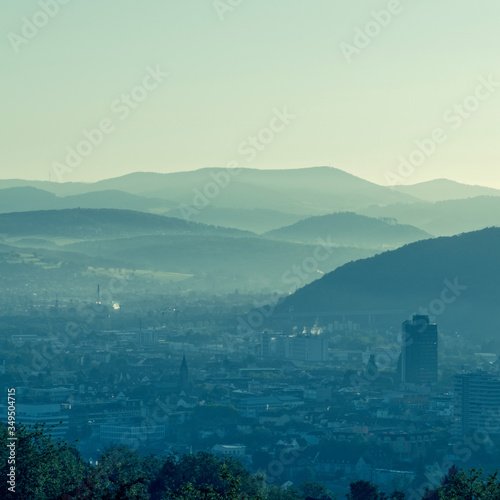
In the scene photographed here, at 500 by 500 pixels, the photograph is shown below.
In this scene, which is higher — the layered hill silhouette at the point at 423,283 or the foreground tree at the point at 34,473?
the layered hill silhouette at the point at 423,283

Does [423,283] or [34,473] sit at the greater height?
[423,283]

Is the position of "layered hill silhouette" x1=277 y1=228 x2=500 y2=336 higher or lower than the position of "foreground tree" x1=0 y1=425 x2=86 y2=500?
higher

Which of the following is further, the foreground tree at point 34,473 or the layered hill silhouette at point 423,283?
the layered hill silhouette at point 423,283

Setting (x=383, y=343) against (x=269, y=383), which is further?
(x=383, y=343)

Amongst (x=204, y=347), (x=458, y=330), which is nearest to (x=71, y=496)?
(x=204, y=347)

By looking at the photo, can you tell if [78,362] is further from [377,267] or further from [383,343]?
[377,267]

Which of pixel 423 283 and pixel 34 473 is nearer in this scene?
pixel 34 473

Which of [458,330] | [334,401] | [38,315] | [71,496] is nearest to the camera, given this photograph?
[71,496]

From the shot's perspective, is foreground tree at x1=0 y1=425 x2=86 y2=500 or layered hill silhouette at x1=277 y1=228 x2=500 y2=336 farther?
layered hill silhouette at x1=277 y1=228 x2=500 y2=336
